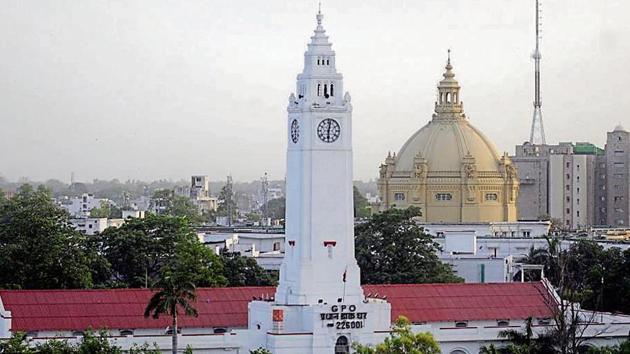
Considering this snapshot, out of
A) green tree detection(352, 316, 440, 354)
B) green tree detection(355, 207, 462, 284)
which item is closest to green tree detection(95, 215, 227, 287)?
green tree detection(355, 207, 462, 284)

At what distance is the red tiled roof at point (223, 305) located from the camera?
67.6m

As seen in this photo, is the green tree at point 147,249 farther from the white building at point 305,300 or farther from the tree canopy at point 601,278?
the tree canopy at point 601,278

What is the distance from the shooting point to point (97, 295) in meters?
69.4

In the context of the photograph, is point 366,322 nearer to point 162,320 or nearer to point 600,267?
point 162,320

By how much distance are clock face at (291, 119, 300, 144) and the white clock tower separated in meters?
0.03

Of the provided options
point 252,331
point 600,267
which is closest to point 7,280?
point 252,331

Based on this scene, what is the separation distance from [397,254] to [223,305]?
68.7ft

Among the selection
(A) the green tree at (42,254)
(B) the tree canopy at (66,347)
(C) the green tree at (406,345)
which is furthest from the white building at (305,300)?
(A) the green tree at (42,254)

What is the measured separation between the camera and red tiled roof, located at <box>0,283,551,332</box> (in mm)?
67562

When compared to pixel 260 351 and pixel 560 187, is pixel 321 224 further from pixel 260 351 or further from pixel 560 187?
pixel 560 187

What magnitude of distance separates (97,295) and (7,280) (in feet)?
38.1

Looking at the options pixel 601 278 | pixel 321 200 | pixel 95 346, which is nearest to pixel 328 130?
pixel 321 200

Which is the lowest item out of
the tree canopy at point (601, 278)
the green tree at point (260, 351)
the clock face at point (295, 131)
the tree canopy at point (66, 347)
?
the green tree at point (260, 351)

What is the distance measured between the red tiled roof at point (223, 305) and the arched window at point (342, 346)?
4606mm
